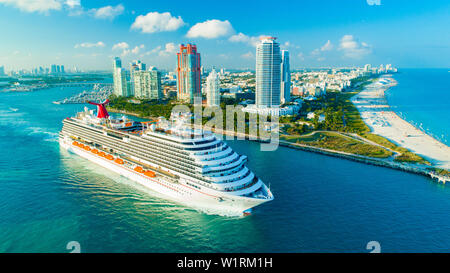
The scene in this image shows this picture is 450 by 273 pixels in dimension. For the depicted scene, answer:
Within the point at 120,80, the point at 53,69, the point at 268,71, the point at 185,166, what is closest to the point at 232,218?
the point at 185,166

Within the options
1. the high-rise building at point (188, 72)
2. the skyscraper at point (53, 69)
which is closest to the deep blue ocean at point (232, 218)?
the high-rise building at point (188, 72)

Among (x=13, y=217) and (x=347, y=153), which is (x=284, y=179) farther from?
(x=13, y=217)

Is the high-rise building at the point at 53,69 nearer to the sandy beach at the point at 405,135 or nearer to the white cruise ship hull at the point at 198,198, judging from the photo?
the sandy beach at the point at 405,135

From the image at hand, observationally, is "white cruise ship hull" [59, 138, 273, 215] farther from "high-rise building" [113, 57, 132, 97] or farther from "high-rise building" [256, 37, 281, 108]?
"high-rise building" [113, 57, 132, 97]

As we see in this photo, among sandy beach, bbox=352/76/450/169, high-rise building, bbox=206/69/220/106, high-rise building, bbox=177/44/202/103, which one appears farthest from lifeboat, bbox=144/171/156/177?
high-rise building, bbox=177/44/202/103
